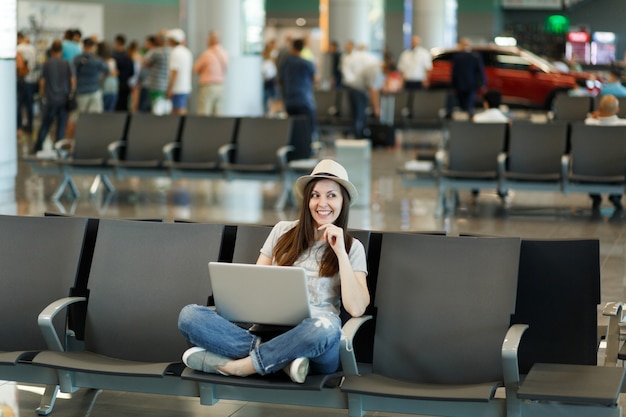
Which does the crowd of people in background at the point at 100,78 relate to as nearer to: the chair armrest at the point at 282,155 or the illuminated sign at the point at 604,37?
the chair armrest at the point at 282,155

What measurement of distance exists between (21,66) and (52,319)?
51.2ft

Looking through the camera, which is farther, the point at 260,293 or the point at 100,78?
the point at 100,78

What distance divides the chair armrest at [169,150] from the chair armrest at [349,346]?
24.4ft

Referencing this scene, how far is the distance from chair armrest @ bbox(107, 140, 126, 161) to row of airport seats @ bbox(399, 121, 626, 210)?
2952 millimetres

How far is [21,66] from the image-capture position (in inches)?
774

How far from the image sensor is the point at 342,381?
14.0ft

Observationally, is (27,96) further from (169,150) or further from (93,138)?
(169,150)

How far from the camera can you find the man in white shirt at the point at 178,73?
52.5 ft

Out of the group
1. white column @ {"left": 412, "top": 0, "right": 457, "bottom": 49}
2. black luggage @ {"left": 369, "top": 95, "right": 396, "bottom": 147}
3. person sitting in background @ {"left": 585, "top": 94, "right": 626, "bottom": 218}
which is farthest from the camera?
white column @ {"left": 412, "top": 0, "right": 457, "bottom": 49}

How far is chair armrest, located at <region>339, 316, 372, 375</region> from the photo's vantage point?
430cm

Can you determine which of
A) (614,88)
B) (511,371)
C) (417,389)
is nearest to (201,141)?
(614,88)

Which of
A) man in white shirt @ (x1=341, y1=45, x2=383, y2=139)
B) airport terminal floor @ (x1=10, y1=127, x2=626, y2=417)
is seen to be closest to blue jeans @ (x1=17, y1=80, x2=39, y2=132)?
man in white shirt @ (x1=341, y1=45, x2=383, y2=139)

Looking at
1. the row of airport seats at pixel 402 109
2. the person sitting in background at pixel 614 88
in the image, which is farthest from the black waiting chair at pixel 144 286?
the row of airport seats at pixel 402 109

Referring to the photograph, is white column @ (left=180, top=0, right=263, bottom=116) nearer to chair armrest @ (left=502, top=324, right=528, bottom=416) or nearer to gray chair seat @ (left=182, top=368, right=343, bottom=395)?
gray chair seat @ (left=182, top=368, right=343, bottom=395)
